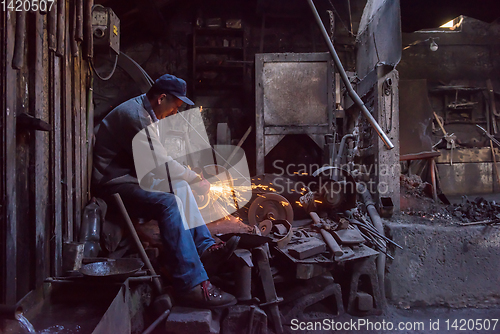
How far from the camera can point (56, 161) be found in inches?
96.0

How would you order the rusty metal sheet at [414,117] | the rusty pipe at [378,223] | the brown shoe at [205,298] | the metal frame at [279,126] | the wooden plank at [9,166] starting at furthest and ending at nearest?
the rusty metal sheet at [414,117] < the metal frame at [279,126] < the rusty pipe at [378,223] < the brown shoe at [205,298] < the wooden plank at [9,166]

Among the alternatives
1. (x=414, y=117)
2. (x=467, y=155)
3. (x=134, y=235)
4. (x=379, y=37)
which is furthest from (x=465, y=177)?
(x=134, y=235)

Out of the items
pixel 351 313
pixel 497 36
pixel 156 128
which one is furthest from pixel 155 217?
pixel 497 36

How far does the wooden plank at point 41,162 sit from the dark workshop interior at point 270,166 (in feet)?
0.05

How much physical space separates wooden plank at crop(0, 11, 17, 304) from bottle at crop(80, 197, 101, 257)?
75cm

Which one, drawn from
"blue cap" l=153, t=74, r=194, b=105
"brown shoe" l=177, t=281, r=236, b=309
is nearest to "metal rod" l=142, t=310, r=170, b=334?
"brown shoe" l=177, t=281, r=236, b=309

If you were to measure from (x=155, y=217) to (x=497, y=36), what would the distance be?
10574 millimetres

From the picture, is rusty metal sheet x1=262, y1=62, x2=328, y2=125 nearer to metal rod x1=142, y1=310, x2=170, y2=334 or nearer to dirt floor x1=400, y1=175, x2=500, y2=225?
dirt floor x1=400, y1=175, x2=500, y2=225

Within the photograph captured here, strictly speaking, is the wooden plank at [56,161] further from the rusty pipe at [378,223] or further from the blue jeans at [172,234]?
Result: the rusty pipe at [378,223]

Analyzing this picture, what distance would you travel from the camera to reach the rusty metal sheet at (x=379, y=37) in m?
5.16

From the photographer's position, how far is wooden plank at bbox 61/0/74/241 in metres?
2.57

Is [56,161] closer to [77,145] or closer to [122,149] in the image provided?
[77,145]

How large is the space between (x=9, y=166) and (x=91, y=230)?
3.47 feet

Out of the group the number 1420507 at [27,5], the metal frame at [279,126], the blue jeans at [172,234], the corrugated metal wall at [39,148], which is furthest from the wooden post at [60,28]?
the metal frame at [279,126]
